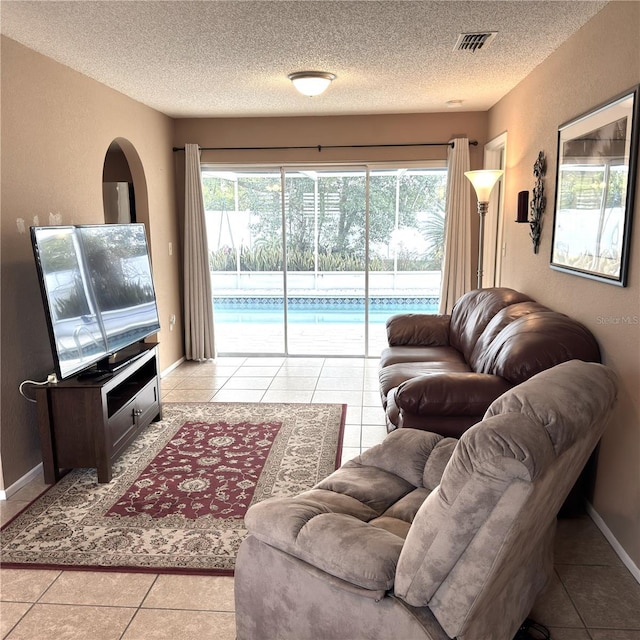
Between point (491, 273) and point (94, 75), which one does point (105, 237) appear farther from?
point (491, 273)

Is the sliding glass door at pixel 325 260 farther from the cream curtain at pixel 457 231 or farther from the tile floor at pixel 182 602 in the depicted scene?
the tile floor at pixel 182 602

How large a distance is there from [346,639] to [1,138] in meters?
3.01

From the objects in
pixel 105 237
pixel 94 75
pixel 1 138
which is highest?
pixel 94 75

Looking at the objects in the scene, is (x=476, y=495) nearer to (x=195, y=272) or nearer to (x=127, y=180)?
(x=195, y=272)

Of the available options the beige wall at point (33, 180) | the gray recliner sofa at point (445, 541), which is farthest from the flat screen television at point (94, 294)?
the gray recliner sofa at point (445, 541)

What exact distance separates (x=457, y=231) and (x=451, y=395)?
344 centimetres

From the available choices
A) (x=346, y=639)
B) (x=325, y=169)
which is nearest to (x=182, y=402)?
(x=325, y=169)

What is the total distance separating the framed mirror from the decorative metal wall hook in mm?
323

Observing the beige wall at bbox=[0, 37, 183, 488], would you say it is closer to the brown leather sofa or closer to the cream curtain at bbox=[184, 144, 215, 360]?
the cream curtain at bbox=[184, 144, 215, 360]

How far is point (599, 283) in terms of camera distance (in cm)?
287

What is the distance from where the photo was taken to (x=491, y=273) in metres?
5.57

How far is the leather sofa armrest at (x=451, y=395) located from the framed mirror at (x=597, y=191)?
2.45 feet

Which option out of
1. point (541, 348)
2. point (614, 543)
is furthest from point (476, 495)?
point (614, 543)

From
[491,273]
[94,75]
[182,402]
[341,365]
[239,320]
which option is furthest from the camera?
[239,320]
